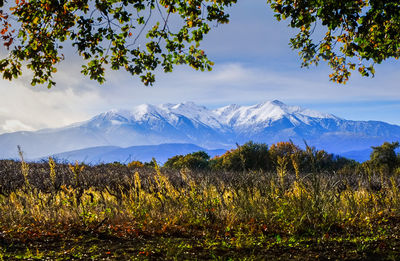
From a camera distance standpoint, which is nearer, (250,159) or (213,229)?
(213,229)

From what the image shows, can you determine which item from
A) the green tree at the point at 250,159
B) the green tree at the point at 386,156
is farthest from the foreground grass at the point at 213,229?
the green tree at the point at 250,159

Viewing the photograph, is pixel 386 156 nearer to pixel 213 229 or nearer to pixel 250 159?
pixel 250 159

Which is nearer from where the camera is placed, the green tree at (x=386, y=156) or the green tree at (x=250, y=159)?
the green tree at (x=386, y=156)

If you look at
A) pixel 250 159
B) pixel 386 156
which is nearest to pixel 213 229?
pixel 250 159

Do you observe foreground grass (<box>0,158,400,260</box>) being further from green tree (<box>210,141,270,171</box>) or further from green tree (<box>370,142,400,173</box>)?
green tree (<box>210,141,270,171</box>)

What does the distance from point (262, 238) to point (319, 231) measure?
1.02 metres

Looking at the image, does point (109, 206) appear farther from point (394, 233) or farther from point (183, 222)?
point (394, 233)

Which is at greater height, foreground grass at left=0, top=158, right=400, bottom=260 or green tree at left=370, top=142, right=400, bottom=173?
green tree at left=370, top=142, right=400, bottom=173

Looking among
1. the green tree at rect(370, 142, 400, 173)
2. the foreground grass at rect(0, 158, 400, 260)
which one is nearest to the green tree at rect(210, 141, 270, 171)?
the green tree at rect(370, 142, 400, 173)

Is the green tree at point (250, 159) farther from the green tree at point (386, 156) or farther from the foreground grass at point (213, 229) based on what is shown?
the foreground grass at point (213, 229)

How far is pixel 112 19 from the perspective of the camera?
6.92 metres

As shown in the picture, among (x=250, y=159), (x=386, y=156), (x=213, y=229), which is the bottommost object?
(x=213, y=229)

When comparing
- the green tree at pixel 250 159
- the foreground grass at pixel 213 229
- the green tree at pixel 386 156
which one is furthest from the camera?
the green tree at pixel 250 159

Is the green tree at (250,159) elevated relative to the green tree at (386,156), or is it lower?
elevated
